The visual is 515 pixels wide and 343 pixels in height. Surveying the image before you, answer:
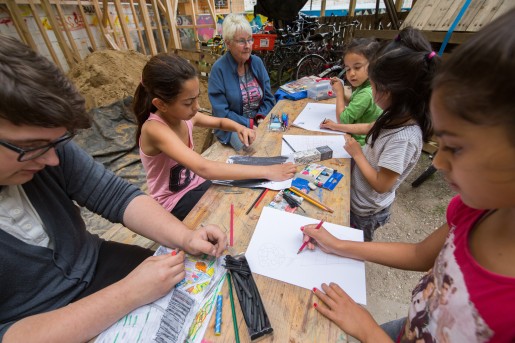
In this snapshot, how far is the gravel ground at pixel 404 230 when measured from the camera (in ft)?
Result: 5.82

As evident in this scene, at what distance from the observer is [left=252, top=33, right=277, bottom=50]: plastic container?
Answer: 4859mm

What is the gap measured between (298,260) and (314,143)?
36.3 inches

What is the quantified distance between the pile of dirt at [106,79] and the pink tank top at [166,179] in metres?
2.34

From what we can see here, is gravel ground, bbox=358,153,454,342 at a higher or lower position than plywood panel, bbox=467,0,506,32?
lower

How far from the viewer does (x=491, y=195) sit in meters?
0.46

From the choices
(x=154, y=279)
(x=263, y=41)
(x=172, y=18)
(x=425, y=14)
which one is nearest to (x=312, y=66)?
(x=263, y=41)

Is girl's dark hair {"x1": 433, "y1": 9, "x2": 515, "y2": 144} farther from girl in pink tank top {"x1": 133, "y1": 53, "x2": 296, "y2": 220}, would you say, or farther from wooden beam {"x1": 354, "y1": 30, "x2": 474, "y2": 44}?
wooden beam {"x1": 354, "y1": 30, "x2": 474, "y2": 44}

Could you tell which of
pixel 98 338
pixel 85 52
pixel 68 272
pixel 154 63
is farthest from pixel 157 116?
pixel 85 52

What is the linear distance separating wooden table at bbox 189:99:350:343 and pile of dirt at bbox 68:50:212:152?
2.52 meters

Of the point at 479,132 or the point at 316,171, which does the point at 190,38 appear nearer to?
the point at 316,171

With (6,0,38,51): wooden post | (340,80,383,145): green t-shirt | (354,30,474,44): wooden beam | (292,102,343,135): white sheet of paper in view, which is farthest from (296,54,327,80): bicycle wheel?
(6,0,38,51): wooden post

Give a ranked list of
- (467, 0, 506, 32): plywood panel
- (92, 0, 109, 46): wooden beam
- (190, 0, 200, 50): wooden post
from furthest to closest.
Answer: (190, 0, 200, 50): wooden post → (92, 0, 109, 46): wooden beam → (467, 0, 506, 32): plywood panel

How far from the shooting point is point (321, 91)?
2.32 meters

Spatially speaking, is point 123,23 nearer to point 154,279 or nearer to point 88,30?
point 88,30
